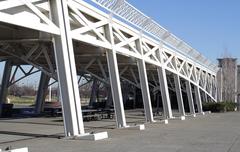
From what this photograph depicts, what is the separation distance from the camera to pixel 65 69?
51.2 feet

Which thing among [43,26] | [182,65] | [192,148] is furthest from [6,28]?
[182,65]

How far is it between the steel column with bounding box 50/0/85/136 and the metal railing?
337 cm

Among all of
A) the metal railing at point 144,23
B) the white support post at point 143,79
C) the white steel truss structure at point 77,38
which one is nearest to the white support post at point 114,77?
the white steel truss structure at point 77,38

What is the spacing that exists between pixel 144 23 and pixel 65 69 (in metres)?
11.1

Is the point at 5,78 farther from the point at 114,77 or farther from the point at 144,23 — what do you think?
the point at 114,77

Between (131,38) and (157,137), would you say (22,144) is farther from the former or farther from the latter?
(131,38)

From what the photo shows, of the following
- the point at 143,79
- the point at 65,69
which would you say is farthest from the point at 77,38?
the point at 143,79

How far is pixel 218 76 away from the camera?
64.8m

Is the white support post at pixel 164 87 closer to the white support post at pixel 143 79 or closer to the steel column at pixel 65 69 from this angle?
the white support post at pixel 143 79

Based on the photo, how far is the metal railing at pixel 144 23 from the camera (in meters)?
20.8

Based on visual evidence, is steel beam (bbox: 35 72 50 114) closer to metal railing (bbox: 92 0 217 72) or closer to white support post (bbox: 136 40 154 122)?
metal railing (bbox: 92 0 217 72)

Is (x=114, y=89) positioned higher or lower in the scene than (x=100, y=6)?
lower

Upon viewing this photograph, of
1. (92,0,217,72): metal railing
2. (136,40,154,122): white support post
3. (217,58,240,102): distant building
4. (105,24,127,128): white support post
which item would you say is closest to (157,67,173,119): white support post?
(92,0,217,72): metal railing

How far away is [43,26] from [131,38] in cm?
999
